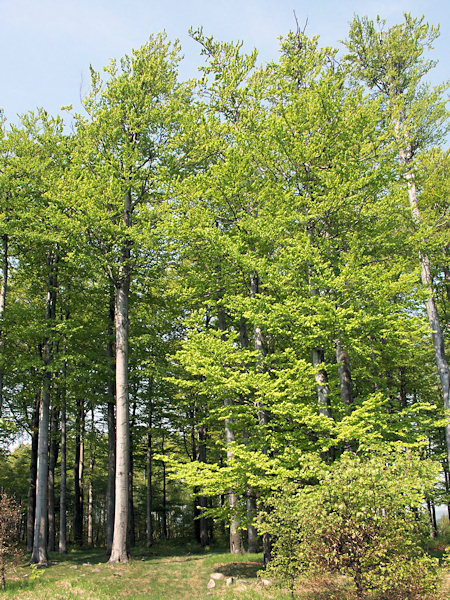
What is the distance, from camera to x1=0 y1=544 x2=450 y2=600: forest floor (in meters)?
9.90

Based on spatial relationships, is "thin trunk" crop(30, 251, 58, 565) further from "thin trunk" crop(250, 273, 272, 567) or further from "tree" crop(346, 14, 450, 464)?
"tree" crop(346, 14, 450, 464)

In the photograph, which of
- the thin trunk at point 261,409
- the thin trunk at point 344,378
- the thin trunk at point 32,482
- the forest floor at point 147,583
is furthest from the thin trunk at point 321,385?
the thin trunk at point 32,482

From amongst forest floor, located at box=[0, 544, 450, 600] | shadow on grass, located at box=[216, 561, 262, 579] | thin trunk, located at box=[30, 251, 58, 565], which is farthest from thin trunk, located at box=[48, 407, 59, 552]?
shadow on grass, located at box=[216, 561, 262, 579]

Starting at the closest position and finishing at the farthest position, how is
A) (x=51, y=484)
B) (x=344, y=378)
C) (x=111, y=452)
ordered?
(x=344, y=378)
(x=111, y=452)
(x=51, y=484)

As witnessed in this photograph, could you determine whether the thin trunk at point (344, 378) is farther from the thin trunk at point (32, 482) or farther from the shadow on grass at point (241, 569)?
the thin trunk at point (32, 482)

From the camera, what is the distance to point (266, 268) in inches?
457

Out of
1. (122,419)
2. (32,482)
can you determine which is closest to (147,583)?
(122,419)

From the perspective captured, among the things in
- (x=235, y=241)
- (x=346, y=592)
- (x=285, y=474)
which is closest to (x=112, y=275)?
(x=235, y=241)

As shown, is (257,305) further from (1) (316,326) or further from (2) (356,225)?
(2) (356,225)

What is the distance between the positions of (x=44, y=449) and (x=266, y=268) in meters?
10.4

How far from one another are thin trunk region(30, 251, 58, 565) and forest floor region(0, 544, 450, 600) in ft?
2.13

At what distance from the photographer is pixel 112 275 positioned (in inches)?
628

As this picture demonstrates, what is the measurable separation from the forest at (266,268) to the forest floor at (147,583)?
0.96m

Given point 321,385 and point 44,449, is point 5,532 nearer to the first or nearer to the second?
point 44,449
